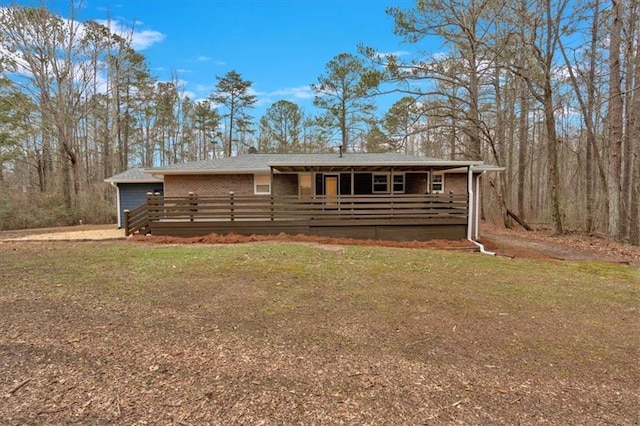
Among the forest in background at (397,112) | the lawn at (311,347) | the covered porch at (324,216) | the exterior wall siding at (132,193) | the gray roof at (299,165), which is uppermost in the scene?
the forest in background at (397,112)

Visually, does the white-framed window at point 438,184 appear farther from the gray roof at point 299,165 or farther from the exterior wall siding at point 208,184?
the exterior wall siding at point 208,184

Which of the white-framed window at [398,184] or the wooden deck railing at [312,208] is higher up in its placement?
the white-framed window at [398,184]

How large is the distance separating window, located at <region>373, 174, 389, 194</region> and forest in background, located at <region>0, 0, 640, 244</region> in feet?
9.32

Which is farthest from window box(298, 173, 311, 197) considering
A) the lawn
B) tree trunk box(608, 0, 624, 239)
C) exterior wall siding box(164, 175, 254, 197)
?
tree trunk box(608, 0, 624, 239)

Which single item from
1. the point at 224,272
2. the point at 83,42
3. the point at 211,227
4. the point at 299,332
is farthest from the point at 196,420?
the point at 83,42

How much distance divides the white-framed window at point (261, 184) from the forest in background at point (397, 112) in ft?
20.5

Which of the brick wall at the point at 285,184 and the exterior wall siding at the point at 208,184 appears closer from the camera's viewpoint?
the exterior wall siding at the point at 208,184

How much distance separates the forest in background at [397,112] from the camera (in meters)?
13.4

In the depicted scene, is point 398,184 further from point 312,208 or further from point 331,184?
point 312,208

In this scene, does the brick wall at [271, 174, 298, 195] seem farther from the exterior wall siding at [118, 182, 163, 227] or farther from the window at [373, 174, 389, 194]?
the exterior wall siding at [118, 182, 163, 227]

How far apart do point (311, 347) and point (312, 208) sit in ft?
26.8

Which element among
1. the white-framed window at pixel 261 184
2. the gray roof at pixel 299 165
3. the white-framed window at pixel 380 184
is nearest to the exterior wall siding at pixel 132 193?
the gray roof at pixel 299 165

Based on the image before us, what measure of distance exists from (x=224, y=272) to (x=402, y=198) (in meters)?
7.03

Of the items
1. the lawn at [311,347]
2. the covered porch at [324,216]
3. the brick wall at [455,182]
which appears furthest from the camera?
the brick wall at [455,182]
